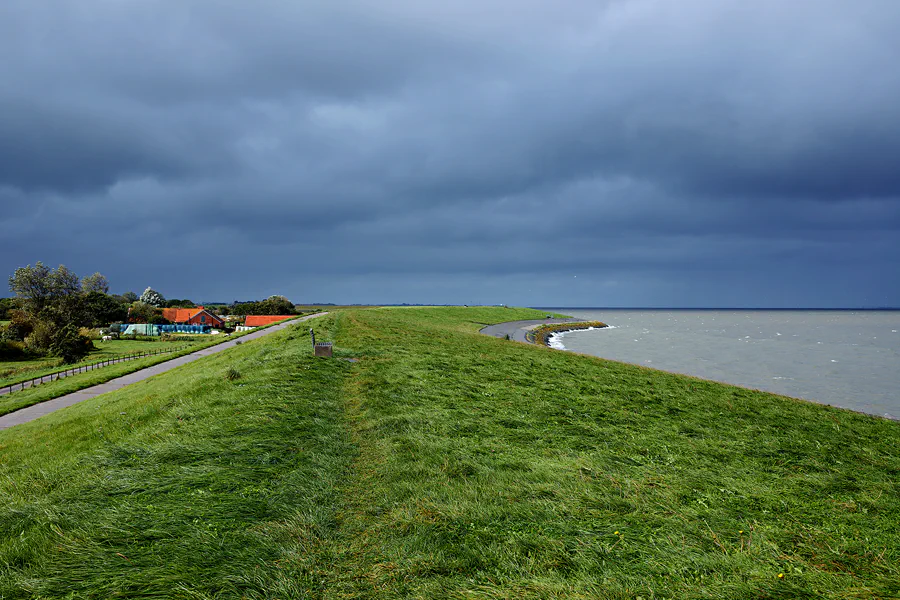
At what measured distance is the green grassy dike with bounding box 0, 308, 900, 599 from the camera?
15.5 ft

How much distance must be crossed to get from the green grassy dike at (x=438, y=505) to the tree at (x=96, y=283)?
126m

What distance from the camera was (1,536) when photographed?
553cm

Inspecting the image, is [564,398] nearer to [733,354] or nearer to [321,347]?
[321,347]

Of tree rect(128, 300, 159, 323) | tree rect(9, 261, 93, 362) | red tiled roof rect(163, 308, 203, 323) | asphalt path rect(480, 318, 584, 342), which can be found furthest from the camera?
red tiled roof rect(163, 308, 203, 323)

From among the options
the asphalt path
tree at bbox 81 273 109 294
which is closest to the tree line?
tree at bbox 81 273 109 294

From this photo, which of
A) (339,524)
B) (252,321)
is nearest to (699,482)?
(339,524)

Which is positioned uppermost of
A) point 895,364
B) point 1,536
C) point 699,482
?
point 1,536

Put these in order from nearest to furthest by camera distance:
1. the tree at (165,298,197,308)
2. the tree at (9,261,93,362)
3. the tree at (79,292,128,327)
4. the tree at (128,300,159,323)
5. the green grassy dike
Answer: the green grassy dike → the tree at (9,261,93,362) → the tree at (79,292,128,327) → the tree at (128,300,159,323) → the tree at (165,298,197,308)

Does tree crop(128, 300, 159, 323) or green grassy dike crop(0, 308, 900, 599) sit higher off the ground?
tree crop(128, 300, 159, 323)

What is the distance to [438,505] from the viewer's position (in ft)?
21.2

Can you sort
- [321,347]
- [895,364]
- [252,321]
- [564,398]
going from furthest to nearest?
[252,321] → [895,364] → [321,347] → [564,398]

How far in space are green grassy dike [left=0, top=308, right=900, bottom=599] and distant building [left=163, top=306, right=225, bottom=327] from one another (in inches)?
4545

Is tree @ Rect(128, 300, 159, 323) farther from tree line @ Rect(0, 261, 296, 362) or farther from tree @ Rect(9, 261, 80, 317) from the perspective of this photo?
tree @ Rect(9, 261, 80, 317)

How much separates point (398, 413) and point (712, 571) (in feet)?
26.9
